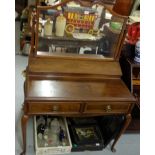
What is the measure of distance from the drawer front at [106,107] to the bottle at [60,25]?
0.53 m

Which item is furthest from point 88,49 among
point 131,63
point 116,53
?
point 131,63

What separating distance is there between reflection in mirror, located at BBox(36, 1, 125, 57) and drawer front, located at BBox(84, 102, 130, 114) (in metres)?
0.39

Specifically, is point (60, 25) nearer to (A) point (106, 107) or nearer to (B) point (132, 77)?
(A) point (106, 107)

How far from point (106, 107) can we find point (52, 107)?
0.37m

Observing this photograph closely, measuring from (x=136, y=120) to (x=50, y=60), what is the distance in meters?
0.99

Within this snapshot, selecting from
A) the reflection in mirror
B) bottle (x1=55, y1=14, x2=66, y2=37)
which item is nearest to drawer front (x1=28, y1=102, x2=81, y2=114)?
the reflection in mirror

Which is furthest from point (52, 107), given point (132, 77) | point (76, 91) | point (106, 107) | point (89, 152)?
point (132, 77)

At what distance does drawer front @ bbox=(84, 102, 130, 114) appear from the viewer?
1.40m

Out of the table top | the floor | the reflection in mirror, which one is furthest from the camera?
the floor

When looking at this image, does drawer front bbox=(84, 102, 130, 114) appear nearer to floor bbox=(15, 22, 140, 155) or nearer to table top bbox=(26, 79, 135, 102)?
table top bbox=(26, 79, 135, 102)

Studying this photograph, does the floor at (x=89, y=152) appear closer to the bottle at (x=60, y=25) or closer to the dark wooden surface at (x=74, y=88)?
the dark wooden surface at (x=74, y=88)

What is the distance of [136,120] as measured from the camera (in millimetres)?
1937
